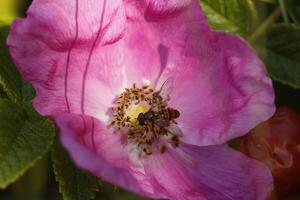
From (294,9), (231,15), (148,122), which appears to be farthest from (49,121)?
(294,9)

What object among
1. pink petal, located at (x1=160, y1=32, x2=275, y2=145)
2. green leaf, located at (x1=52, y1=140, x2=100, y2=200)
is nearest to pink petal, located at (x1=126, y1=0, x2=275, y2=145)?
pink petal, located at (x1=160, y1=32, x2=275, y2=145)

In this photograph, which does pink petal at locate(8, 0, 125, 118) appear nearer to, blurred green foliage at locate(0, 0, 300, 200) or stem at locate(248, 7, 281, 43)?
blurred green foliage at locate(0, 0, 300, 200)

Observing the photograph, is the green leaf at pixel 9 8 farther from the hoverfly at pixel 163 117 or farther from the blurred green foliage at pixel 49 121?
the hoverfly at pixel 163 117

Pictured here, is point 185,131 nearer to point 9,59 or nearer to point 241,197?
point 241,197

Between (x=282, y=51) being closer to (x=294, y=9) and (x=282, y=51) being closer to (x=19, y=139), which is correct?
(x=294, y=9)

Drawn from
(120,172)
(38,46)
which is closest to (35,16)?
(38,46)

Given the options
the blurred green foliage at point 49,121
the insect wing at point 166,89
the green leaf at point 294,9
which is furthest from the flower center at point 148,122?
the green leaf at point 294,9
